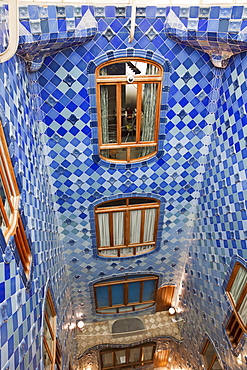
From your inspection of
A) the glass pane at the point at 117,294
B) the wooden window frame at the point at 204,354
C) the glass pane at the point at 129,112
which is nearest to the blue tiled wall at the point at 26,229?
the glass pane at the point at 129,112

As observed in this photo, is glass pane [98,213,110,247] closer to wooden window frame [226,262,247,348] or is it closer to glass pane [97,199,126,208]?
glass pane [97,199,126,208]

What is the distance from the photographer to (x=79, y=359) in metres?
7.71

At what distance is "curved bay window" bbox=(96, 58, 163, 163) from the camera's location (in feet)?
14.8

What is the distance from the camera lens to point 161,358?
913 cm

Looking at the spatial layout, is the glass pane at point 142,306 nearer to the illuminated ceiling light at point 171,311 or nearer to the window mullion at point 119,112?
the illuminated ceiling light at point 171,311

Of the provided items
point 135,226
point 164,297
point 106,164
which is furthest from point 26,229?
point 164,297

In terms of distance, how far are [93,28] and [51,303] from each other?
4.50 meters

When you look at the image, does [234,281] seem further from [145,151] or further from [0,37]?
[0,37]

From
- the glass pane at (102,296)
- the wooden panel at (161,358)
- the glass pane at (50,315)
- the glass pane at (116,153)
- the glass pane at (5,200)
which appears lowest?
the wooden panel at (161,358)

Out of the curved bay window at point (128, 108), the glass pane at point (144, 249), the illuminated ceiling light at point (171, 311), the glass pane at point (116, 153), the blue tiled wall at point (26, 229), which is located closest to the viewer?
the blue tiled wall at point (26, 229)

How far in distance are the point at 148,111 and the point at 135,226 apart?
2641mm

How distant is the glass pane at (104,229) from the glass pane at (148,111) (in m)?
1.90

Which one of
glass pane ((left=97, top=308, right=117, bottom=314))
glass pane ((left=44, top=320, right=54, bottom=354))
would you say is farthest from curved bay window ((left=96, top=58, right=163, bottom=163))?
glass pane ((left=97, top=308, right=117, bottom=314))

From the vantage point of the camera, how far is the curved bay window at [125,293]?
7391 mm
